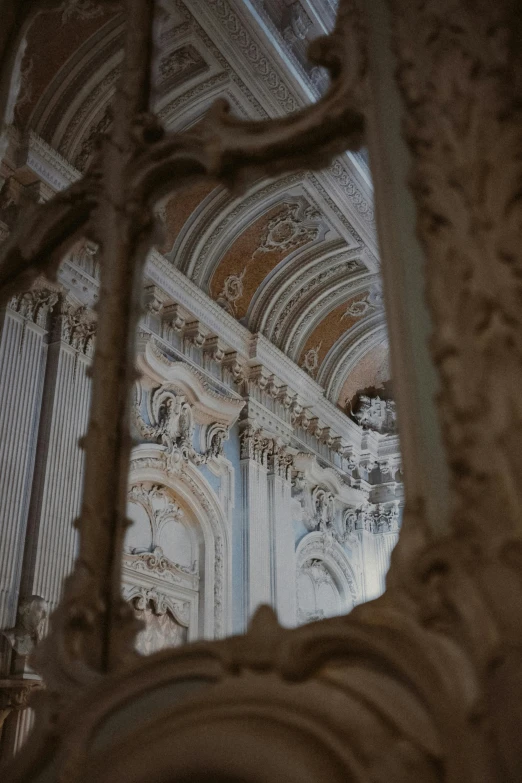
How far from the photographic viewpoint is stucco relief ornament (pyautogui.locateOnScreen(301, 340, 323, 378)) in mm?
11008

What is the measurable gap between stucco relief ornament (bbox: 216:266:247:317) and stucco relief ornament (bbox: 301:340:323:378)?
173 centimetres

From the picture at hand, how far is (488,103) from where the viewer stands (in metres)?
1.18

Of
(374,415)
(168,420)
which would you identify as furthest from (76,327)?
(374,415)

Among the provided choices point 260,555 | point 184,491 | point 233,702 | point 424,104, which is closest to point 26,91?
point 184,491

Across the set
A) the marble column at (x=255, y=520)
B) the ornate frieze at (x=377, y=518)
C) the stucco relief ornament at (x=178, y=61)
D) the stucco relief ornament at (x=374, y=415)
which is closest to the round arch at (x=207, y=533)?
the marble column at (x=255, y=520)

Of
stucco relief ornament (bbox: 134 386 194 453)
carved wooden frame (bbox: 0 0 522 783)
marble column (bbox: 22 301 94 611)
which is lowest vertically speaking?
carved wooden frame (bbox: 0 0 522 783)

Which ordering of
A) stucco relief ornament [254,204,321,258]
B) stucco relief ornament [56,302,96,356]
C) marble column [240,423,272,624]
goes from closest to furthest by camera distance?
stucco relief ornament [56,302,96,356] < marble column [240,423,272,624] < stucco relief ornament [254,204,321,258]

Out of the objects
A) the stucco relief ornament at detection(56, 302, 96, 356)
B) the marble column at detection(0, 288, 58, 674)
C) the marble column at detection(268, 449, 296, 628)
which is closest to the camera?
the marble column at detection(0, 288, 58, 674)

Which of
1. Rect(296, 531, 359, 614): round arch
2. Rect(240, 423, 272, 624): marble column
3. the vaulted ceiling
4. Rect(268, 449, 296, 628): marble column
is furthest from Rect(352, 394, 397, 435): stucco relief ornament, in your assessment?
Rect(240, 423, 272, 624): marble column

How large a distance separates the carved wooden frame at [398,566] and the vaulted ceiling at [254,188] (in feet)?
11.5

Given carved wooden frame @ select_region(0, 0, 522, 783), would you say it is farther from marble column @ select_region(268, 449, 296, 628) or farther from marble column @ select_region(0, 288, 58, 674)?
marble column @ select_region(268, 449, 296, 628)

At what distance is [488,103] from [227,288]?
839 centimetres

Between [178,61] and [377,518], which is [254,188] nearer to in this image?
[178,61]

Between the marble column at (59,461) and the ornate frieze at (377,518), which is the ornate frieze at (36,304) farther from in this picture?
the ornate frieze at (377,518)
